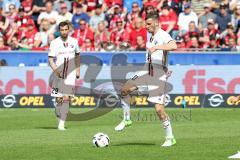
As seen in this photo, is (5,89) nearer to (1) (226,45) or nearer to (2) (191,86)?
(2) (191,86)

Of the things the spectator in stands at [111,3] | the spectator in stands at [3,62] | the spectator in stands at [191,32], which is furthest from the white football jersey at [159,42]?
the spectator in stands at [111,3]

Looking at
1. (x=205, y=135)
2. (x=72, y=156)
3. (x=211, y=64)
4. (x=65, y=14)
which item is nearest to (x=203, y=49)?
(x=211, y=64)

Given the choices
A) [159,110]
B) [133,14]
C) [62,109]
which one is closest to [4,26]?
[133,14]

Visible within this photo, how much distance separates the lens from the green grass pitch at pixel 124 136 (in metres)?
12.8

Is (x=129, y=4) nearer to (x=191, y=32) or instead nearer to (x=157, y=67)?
(x=191, y=32)

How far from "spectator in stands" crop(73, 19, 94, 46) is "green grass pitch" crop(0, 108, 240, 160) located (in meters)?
4.17

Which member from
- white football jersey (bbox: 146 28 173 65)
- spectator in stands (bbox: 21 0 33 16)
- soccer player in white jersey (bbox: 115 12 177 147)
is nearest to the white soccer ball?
soccer player in white jersey (bbox: 115 12 177 147)

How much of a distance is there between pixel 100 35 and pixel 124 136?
434 inches

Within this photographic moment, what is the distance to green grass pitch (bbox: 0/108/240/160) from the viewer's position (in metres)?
12.8

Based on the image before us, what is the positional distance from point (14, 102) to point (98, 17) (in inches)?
229

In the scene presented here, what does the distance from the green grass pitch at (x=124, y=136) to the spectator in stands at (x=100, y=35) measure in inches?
162

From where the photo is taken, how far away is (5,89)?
2384 centimetres

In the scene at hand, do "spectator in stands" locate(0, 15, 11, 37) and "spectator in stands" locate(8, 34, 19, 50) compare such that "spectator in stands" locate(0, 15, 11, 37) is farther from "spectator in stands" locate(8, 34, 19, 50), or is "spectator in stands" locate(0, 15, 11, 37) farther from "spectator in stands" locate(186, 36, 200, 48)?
"spectator in stands" locate(186, 36, 200, 48)

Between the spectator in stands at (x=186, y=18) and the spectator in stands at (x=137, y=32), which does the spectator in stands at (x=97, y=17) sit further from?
the spectator in stands at (x=186, y=18)
